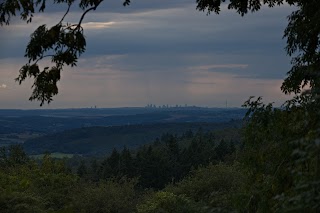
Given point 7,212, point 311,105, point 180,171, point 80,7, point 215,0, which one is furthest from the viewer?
point 180,171

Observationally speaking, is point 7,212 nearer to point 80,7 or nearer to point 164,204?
point 164,204

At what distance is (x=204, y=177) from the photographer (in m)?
56.9

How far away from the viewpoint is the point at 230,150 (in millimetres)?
103875

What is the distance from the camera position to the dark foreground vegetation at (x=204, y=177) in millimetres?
7109

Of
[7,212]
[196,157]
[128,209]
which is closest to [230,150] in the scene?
[196,157]

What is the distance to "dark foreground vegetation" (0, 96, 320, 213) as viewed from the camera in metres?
7.11

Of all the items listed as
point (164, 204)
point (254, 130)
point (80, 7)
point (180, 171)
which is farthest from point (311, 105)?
point (180, 171)

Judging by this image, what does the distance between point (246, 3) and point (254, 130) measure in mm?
4179

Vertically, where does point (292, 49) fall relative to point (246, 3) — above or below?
below

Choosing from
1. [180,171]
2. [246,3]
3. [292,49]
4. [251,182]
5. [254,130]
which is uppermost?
[246,3]

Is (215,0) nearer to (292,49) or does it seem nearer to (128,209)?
(292,49)

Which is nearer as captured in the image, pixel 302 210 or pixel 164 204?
pixel 302 210

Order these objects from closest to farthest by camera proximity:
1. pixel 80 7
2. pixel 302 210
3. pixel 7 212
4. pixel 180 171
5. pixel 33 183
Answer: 1. pixel 302 210
2. pixel 80 7
3. pixel 7 212
4. pixel 33 183
5. pixel 180 171

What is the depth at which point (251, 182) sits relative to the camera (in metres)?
11.1
